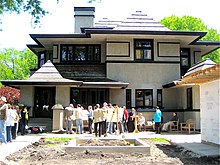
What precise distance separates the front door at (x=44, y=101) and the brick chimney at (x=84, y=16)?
6764 millimetres

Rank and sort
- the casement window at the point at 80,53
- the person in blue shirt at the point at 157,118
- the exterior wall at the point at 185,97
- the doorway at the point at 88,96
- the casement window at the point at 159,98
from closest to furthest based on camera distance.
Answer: the person in blue shirt at the point at 157,118, the exterior wall at the point at 185,97, the doorway at the point at 88,96, the casement window at the point at 159,98, the casement window at the point at 80,53

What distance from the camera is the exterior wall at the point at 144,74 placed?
2417cm

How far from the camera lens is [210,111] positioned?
1331cm

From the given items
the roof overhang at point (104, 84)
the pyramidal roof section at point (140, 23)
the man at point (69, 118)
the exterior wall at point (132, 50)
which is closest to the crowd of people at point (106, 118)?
the man at point (69, 118)

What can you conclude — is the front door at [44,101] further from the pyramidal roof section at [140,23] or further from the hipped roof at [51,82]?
the pyramidal roof section at [140,23]

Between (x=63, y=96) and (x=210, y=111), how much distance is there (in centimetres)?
1095

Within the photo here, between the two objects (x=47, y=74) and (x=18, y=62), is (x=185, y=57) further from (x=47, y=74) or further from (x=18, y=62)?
(x=18, y=62)

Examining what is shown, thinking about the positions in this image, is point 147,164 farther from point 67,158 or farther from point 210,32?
point 210,32

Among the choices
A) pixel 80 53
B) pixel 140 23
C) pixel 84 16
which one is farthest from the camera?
pixel 84 16

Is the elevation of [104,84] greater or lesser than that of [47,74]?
lesser

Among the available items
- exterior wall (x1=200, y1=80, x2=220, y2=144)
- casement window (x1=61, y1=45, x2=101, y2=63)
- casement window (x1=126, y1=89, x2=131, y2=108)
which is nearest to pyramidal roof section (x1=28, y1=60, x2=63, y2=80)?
casement window (x1=61, y1=45, x2=101, y2=63)

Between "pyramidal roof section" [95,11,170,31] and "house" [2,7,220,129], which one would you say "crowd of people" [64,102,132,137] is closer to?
"house" [2,7,220,129]

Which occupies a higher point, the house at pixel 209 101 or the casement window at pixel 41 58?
the casement window at pixel 41 58

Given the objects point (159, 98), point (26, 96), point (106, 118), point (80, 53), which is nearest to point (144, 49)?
point (159, 98)
